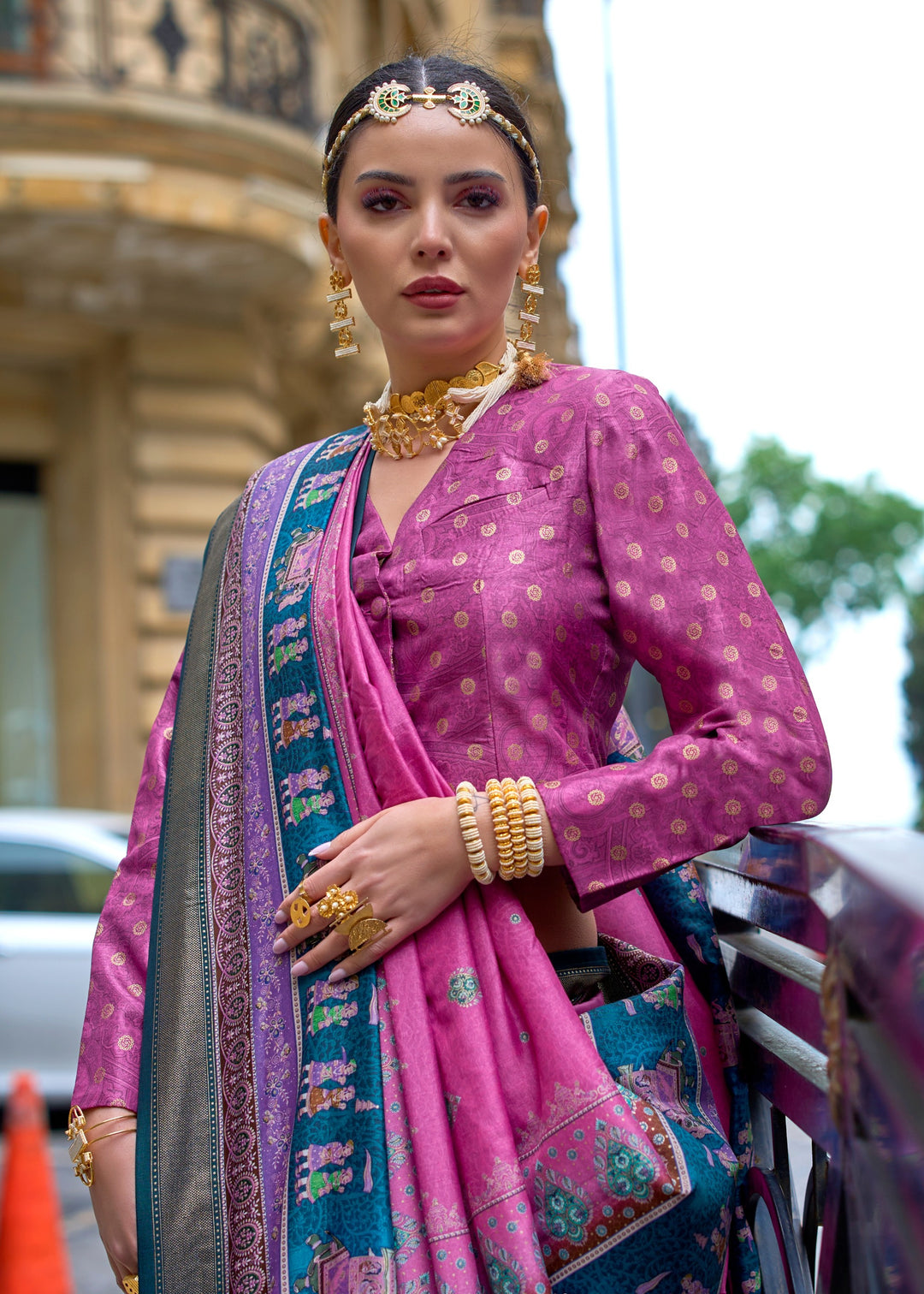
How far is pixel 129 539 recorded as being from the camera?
9.02 metres

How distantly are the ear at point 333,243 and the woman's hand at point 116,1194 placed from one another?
1.08 metres

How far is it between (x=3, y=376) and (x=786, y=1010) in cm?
898

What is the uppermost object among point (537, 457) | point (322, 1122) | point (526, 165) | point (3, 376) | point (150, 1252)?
point (3, 376)

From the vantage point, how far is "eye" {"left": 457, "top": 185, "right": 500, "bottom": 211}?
1.71 meters

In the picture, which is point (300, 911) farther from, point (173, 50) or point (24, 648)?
point (24, 648)

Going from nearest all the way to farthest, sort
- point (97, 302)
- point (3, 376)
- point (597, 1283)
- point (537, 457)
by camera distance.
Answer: point (597, 1283)
point (537, 457)
point (97, 302)
point (3, 376)

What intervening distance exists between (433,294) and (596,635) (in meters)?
0.46

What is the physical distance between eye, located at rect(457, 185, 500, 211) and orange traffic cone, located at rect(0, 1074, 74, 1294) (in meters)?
1.18

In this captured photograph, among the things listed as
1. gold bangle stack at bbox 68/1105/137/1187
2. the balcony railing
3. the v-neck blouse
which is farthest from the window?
the v-neck blouse

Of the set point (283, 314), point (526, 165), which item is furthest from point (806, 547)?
point (526, 165)

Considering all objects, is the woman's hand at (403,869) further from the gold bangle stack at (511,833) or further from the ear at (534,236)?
the ear at (534,236)

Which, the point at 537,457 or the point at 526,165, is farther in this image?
the point at 526,165

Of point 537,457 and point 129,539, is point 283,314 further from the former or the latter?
point 537,457

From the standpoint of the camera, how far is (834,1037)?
1.02 meters
